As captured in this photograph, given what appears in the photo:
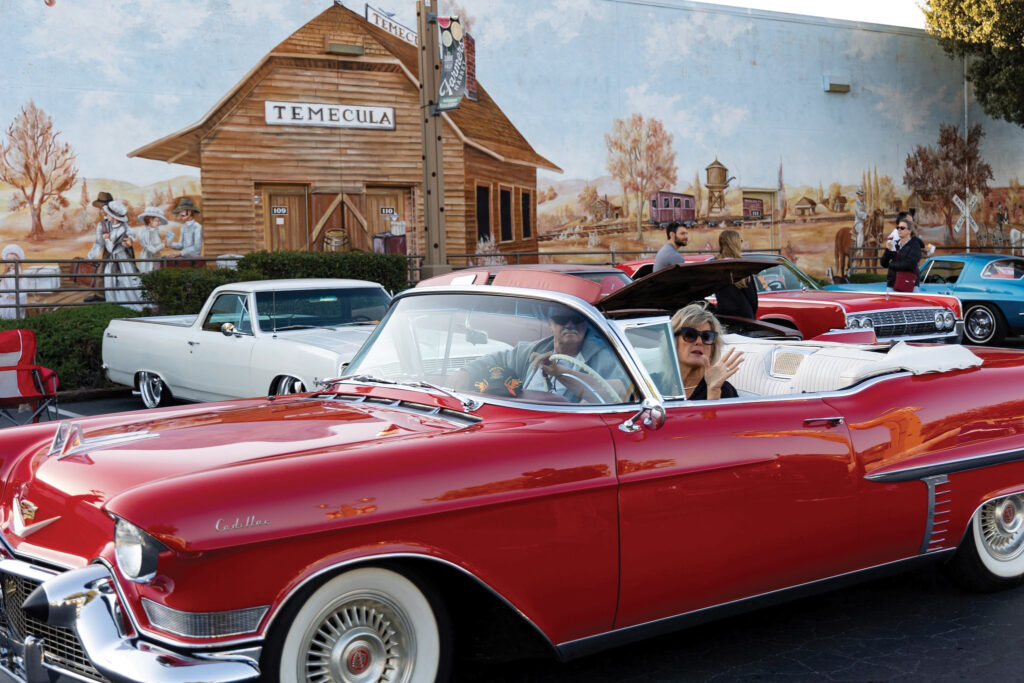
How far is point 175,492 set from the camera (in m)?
2.73

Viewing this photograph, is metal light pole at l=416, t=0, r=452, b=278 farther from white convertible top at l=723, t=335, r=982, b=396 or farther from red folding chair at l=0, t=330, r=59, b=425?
white convertible top at l=723, t=335, r=982, b=396

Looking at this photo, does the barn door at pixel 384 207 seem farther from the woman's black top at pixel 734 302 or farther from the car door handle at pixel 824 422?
the car door handle at pixel 824 422

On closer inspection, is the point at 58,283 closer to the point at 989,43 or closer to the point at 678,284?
the point at 678,284

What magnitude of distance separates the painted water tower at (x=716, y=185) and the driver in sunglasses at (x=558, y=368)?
20.5m

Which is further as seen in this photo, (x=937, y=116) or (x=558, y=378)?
(x=937, y=116)

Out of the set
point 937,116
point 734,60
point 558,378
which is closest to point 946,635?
point 558,378

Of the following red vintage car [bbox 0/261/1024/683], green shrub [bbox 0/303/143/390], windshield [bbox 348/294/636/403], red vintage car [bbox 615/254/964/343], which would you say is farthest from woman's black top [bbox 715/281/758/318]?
green shrub [bbox 0/303/143/390]

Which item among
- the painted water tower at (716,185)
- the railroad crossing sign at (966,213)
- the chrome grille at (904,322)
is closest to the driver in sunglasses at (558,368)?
the chrome grille at (904,322)

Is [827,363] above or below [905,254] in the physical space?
below

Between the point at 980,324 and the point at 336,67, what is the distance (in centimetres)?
1209

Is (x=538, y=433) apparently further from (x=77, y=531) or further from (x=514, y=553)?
(x=77, y=531)

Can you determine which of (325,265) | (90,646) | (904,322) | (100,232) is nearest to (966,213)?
(904,322)

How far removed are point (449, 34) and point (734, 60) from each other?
540 inches

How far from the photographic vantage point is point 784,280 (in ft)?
37.9
